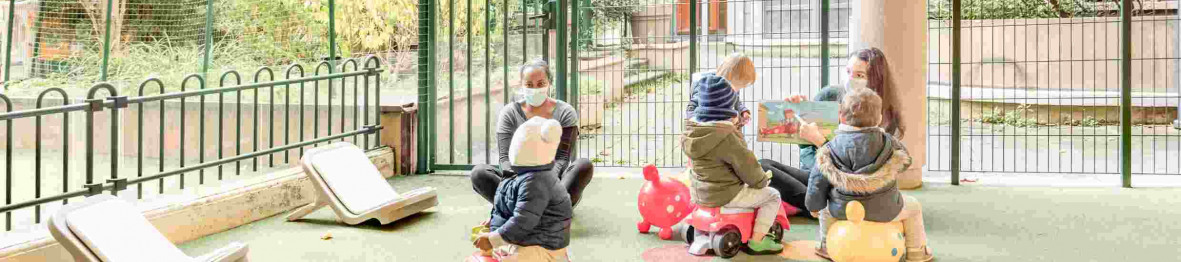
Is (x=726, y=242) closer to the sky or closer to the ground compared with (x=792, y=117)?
closer to the ground

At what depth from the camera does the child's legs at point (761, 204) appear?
18.9 ft

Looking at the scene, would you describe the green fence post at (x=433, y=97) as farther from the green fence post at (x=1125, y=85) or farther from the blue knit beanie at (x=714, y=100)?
the green fence post at (x=1125, y=85)

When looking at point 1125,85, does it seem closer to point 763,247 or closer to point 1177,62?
point 763,247

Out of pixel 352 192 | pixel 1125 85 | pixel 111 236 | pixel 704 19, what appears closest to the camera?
pixel 111 236

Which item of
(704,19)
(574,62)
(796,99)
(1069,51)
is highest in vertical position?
(704,19)

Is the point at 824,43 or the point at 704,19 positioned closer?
the point at 824,43

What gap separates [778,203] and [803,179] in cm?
118

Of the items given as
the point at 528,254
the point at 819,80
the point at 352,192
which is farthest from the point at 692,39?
the point at 528,254

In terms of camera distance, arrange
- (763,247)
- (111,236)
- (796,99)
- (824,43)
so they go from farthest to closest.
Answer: (824,43) → (796,99) → (763,247) → (111,236)

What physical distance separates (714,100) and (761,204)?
26.0 inches

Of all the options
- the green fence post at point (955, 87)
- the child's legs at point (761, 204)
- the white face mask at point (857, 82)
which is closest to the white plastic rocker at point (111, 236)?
the child's legs at point (761, 204)

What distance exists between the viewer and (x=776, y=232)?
6164 millimetres

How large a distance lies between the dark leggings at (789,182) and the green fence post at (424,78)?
3.29m

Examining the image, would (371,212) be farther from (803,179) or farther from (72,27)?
(72,27)
